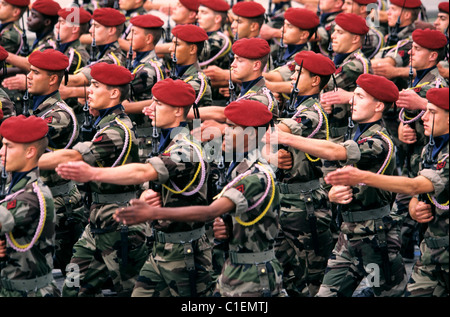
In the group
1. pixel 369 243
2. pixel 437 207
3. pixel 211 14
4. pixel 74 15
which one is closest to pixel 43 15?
pixel 74 15

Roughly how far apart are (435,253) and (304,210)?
1.97 m

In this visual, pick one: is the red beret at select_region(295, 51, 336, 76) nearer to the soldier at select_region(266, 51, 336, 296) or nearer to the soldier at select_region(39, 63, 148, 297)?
the soldier at select_region(266, 51, 336, 296)

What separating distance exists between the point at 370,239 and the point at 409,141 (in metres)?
2.85

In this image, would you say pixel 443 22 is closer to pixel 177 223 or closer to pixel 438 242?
pixel 438 242

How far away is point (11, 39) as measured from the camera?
1534cm

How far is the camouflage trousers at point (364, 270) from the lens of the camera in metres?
10.2

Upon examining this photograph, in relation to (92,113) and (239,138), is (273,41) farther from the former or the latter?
(239,138)

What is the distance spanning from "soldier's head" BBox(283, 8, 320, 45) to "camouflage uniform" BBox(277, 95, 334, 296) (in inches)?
105

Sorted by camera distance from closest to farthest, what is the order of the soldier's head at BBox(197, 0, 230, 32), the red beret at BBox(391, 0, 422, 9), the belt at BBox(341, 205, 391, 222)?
1. the belt at BBox(341, 205, 391, 222)
2. the soldier's head at BBox(197, 0, 230, 32)
3. the red beret at BBox(391, 0, 422, 9)

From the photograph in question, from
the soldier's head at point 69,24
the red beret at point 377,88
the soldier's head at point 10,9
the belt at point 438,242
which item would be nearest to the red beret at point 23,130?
the red beret at point 377,88

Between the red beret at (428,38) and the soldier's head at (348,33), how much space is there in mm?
883

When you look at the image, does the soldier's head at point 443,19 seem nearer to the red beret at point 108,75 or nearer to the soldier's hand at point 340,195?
the soldier's hand at point 340,195

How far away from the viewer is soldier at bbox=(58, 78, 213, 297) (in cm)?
952

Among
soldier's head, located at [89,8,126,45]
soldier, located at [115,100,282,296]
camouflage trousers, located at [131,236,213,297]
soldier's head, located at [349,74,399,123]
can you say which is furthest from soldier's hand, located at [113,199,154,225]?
soldier's head, located at [89,8,126,45]
